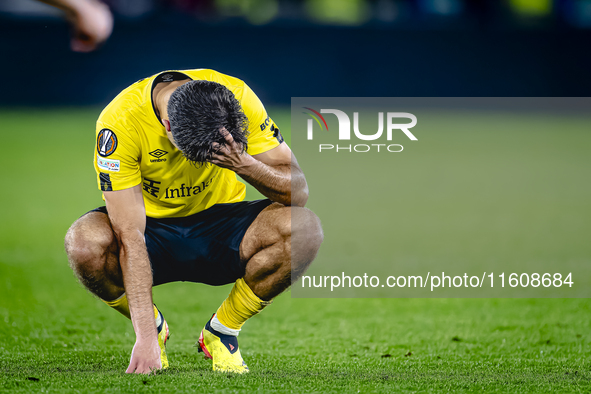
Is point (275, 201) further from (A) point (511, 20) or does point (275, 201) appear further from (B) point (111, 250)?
(A) point (511, 20)

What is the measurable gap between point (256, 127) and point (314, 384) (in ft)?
4.09

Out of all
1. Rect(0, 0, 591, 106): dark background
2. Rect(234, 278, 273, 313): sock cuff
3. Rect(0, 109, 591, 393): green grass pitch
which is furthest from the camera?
Rect(0, 0, 591, 106): dark background

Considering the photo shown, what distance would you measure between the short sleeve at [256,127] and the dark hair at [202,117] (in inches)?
12.1

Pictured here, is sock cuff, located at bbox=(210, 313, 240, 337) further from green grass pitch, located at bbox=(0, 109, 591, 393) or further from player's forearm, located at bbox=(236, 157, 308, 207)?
player's forearm, located at bbox=(236, 157, 308, 207)

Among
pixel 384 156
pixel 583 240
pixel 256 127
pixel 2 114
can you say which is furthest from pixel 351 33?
pixel 256 127

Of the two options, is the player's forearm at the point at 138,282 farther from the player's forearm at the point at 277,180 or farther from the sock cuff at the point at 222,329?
the player's forearm at the point at 277,180

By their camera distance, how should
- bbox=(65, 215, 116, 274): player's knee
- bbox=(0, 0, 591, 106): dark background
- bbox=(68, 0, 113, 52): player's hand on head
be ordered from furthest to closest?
bbox=(0, 0, 591, 106): dark background
bbox=(65, 215, 116, 274): player's knee
bbox=(68, 0, 113, 52): player's hand on head

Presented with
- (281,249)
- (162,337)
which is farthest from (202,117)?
(162,337)

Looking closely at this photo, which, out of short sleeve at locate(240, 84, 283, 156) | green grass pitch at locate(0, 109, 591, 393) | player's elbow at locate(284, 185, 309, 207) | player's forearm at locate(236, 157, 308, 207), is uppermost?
short sleeve at locate(240, 84, 283, 156)

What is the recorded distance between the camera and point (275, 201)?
136 inches

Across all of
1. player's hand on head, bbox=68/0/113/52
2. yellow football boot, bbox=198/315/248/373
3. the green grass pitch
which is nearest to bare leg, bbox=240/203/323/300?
yellow football boot, bbox=198/315/248/373

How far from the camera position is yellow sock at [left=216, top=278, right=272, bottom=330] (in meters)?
3.41

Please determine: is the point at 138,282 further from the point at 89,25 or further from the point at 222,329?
the point at 89,25

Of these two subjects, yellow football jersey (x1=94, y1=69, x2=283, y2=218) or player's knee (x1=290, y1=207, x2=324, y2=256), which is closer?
yellow football jersey (x1=94, y1=69, x2=283, y2=218)
